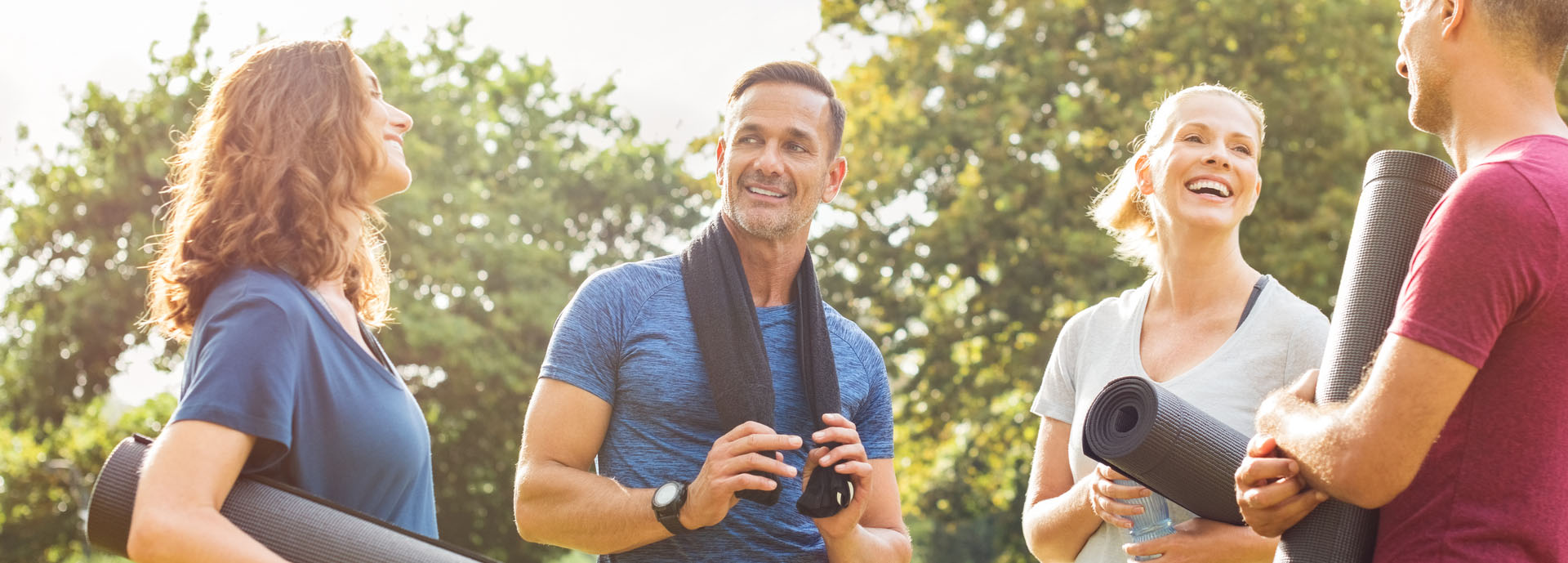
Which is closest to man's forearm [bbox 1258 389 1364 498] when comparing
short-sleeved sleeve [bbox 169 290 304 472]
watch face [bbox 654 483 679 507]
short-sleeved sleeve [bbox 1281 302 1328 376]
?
short-sleeved sleeve [bbox 1281 302 1328 376]

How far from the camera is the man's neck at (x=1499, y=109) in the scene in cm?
232

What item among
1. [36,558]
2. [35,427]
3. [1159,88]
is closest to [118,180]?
[35,427]

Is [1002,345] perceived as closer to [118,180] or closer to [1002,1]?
[1002,1]

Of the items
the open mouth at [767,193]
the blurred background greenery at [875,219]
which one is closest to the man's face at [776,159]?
the open mouth at [767,193]

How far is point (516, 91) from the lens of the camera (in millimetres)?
23781

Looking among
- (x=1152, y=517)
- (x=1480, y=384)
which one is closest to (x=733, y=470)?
(x=1152, y=517)

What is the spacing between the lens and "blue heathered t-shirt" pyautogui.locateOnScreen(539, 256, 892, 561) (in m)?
3.19

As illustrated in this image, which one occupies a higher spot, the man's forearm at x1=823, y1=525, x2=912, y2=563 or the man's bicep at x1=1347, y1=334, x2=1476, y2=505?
the man's bicep at x1=1347, y1=334, x2=1476, y2=505

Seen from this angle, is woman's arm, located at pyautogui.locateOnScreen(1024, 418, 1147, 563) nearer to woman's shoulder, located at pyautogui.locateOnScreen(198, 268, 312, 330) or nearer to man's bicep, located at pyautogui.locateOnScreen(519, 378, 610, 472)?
man's bicep, located at pyautogui.locateOnScreen(519, 378, 610, 472)

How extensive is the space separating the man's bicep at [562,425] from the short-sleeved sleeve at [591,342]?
28 mm

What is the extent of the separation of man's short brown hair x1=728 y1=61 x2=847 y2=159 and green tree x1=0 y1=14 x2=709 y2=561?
1673 centimetres

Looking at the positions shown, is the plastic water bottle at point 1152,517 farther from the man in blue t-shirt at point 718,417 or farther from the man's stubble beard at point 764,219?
the man's stubble beard at point 764,219

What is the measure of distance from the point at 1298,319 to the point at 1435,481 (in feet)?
3.75

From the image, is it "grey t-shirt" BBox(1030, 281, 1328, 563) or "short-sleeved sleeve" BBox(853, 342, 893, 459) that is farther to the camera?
"short-sleeved sleeve" BBox(853, 342, 893, 459)
